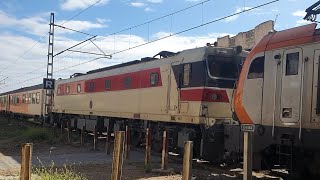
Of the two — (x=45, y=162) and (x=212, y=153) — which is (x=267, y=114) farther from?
(x=45, y=162)

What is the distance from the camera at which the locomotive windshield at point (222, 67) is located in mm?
12812

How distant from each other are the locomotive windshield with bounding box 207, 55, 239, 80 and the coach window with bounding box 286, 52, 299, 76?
163 inches

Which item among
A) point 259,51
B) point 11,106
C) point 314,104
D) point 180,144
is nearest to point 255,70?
point 259,51

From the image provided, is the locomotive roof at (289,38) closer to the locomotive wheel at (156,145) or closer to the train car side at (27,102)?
the locomotive wheel at (156,145)

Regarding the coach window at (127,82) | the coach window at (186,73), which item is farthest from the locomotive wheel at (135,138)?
the coach window at (186,73)

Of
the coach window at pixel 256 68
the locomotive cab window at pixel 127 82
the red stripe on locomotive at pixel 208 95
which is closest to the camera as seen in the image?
the coach window at pixel 256 68

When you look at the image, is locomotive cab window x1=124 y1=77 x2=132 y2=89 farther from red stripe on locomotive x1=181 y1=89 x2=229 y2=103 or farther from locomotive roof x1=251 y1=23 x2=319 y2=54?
locomotive roof x1=251 y1=23 x2=319 y2=54

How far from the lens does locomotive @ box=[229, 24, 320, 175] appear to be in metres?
7.98

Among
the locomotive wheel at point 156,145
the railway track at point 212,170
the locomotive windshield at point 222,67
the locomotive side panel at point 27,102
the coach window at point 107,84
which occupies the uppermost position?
the locomotive windshield at point 222,67

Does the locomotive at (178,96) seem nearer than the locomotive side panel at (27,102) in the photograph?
Yes

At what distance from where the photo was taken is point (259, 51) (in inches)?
375

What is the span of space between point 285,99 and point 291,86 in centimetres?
30

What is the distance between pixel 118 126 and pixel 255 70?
10.5 meters

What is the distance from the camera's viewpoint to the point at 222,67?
512 inches
